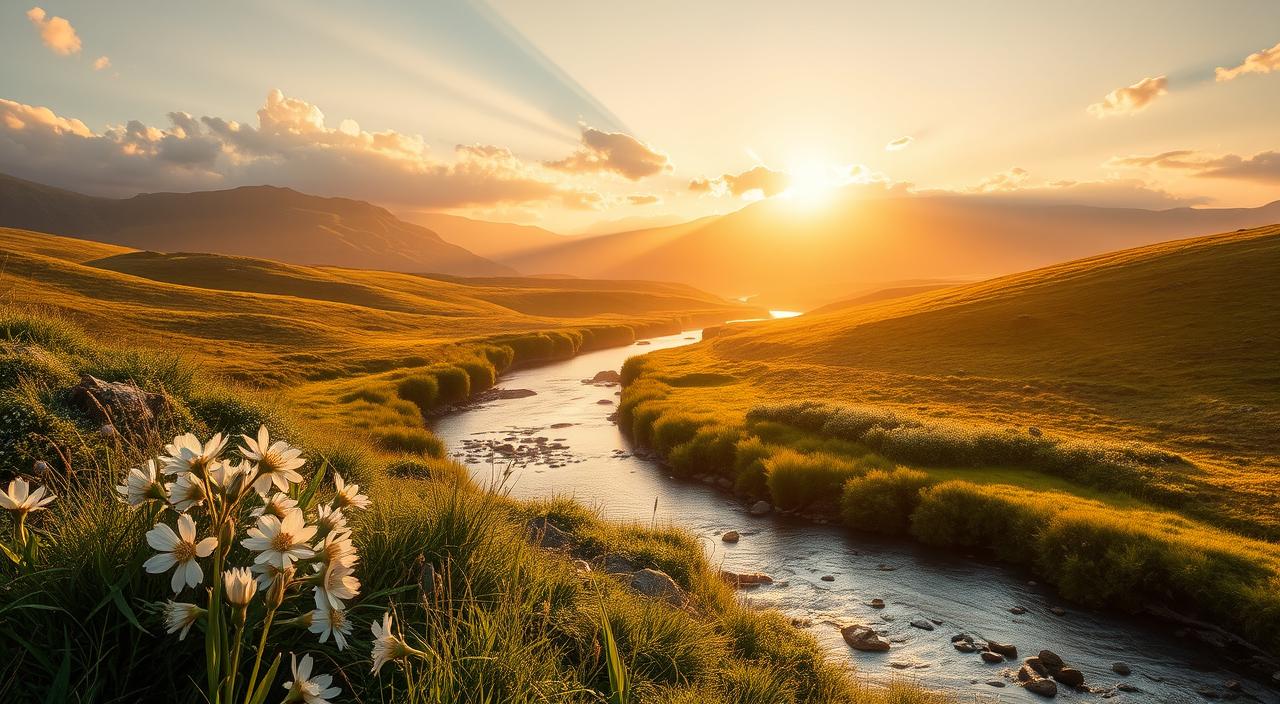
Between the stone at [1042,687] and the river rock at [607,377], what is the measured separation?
48.6 meters

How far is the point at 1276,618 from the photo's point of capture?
14.0 metres

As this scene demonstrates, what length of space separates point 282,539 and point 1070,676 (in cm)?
1634

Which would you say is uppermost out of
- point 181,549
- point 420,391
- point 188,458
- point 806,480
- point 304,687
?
point 188,458

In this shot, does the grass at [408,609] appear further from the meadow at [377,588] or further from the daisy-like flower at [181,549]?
the daisy-like flower at [181,549]

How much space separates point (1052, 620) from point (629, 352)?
7638cm

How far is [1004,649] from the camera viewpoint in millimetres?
14422

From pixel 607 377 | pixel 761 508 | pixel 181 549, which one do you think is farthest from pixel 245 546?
pixel 607 377

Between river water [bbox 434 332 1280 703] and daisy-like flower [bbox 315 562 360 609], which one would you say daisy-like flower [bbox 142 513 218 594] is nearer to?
daisy-like flower [bbox 315 562 360 609]

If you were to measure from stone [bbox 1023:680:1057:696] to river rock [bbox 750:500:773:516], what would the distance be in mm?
12090

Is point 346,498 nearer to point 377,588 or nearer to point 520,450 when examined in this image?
point 377,588

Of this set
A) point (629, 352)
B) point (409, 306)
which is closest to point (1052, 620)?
point (629, 352)

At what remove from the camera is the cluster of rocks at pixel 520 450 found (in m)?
31.3

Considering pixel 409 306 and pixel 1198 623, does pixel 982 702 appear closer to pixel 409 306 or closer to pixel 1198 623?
pixel 1198 623

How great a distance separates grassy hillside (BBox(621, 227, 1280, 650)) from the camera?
701 inches
